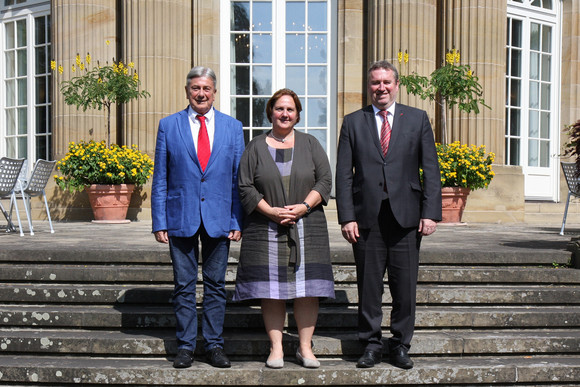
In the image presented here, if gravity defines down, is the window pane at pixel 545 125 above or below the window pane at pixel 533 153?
above

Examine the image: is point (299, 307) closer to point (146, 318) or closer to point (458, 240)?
point (146, 318)

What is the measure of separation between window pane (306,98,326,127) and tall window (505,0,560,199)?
3.05m

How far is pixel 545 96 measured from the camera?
1197 centimetres

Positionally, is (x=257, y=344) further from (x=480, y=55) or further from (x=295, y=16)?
(x=295, y=16)

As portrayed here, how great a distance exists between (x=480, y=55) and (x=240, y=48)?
12.1 feet

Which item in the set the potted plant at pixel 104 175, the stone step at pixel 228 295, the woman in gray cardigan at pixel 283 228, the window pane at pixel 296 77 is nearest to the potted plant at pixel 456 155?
the window pane at pixel 296 77

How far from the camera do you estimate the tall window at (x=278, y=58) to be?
11.0 meters

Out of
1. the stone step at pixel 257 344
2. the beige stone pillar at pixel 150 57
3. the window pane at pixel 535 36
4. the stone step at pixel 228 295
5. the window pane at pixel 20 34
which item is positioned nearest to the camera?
the stone step at pixel 257 344

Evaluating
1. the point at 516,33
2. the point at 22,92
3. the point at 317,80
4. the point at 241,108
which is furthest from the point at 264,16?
the point at 22,92

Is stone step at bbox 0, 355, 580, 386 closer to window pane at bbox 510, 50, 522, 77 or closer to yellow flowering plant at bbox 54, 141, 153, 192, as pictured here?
yellow flowering plant at bbox 54, 141, 153, 192

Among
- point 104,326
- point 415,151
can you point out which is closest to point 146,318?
point 104,326

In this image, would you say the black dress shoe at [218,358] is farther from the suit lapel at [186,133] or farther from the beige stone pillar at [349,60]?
the beige stone pillar at [349,60]

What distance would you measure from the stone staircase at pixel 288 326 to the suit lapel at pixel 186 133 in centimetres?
119

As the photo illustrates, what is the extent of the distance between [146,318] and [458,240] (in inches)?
137
